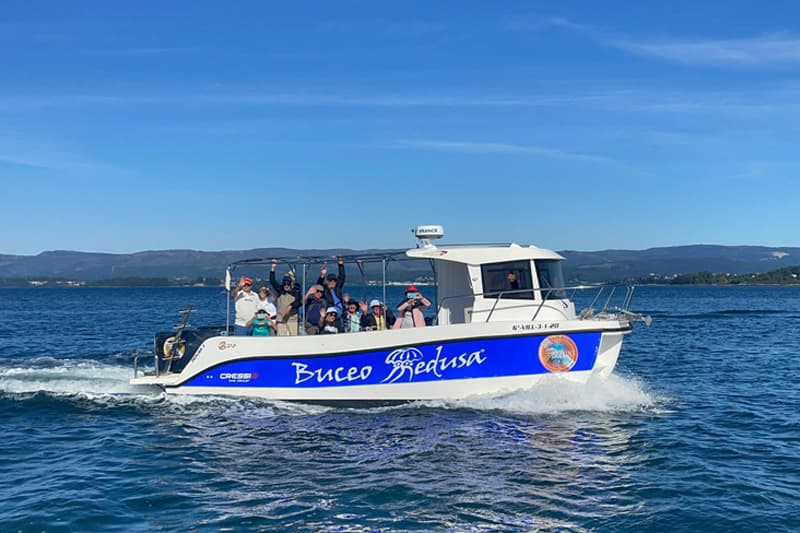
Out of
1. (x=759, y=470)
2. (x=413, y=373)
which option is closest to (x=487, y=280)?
(x=413, y=373)

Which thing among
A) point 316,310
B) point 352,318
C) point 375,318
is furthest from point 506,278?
point 316,310

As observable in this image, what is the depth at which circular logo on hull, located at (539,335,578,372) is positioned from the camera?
521 inches

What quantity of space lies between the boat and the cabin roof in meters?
0.02

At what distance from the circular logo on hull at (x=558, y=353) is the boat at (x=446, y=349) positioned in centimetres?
2

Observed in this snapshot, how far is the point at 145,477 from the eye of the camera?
10.1 meters

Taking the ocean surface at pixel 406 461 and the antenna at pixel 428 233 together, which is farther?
the antenna at pixel 428 233

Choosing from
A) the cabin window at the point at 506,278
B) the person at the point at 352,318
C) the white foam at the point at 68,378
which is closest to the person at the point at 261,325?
the person at the point at 352,318

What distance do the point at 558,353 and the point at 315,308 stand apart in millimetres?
4901

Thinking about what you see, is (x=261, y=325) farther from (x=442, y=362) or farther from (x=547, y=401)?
(x=547, y=401)

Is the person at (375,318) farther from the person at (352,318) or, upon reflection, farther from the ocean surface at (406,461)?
the ocean surface at (406,461)

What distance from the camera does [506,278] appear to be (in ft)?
47.6

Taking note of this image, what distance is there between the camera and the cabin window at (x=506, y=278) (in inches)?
568

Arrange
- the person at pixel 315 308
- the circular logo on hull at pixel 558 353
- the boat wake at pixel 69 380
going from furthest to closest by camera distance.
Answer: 1. the boat wake at pixel 69 380
2. the person at pixel 315 308
3. the circular logo on hull at pixel 558 353

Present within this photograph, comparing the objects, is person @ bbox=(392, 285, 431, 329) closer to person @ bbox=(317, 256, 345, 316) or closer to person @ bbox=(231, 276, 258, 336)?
person @ bbox=(317, 256, 345, 316)
